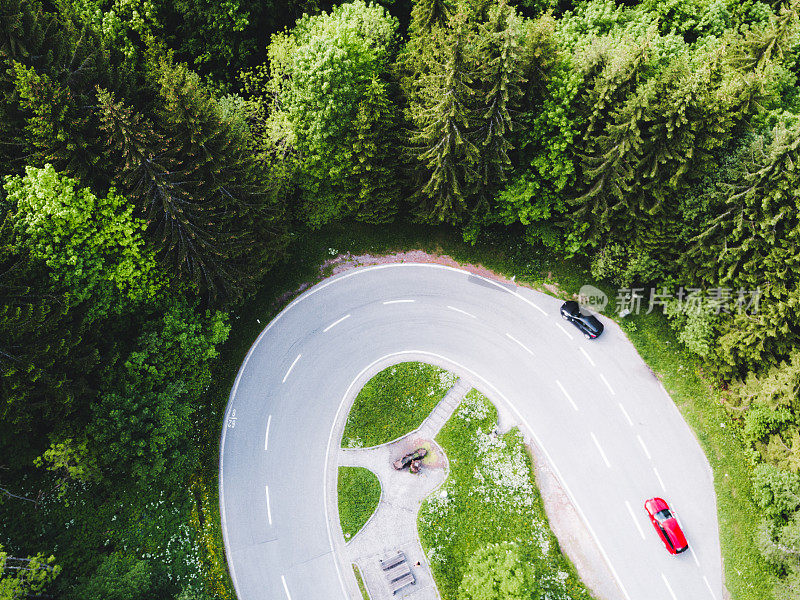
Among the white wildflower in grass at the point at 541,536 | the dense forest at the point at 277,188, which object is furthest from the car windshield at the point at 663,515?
the white wildflower in grass at the point at 541,536

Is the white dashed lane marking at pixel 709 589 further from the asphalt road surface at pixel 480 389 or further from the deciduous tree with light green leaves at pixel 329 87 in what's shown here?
the deciduous tree with light green leaves at pixel 329 87

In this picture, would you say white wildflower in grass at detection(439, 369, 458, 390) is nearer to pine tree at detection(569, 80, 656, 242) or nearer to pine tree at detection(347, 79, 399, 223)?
pine tree at detection(347, 79, 399, 223)

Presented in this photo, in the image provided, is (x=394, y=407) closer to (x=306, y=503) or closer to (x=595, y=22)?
(x=306, y=503)

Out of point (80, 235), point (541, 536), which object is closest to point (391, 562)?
point (541, 536)

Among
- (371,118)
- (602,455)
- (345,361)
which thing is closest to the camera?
(371,118)

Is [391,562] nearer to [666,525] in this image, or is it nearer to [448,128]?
[666,525]

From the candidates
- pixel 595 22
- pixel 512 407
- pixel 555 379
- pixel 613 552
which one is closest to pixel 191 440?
pixel 512 407
